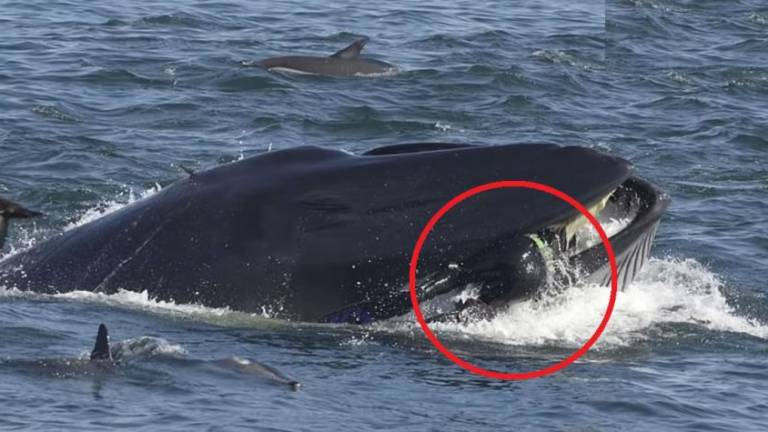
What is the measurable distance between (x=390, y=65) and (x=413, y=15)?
7.20 metres

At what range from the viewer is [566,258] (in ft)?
36.4

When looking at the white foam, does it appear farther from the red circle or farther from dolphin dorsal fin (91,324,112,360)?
dolphin dorsal fin (91,324,112,360)

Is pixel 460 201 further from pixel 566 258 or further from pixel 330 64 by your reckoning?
pixel 330 64

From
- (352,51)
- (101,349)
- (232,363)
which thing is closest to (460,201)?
(232,363)

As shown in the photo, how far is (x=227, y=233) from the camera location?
1105 centimetres

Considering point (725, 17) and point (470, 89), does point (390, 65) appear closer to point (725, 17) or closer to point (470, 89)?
point (470, 89)

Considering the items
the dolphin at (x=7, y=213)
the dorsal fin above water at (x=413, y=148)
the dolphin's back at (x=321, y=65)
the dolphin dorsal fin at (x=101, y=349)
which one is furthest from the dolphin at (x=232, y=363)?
the dolphin's back at (x=321, y=65)

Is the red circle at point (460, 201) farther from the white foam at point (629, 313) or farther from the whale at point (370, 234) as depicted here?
the white foam at point (629, 313)

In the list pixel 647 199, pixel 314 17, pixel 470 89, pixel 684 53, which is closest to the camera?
pixel 647 199

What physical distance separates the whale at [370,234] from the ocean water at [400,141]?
275mm

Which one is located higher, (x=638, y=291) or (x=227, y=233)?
(x=227, y=233)

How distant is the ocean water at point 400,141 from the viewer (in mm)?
10648

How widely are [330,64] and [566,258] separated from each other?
54.9ft

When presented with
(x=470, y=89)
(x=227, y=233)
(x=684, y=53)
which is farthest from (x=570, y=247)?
(x=684, y=53)
